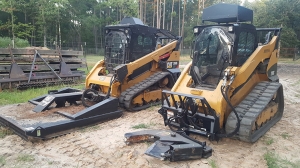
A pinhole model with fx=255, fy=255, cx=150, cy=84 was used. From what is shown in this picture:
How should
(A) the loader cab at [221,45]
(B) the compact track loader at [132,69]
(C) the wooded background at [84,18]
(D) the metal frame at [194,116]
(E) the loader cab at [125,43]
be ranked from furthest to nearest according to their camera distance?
(C) the wooded background at [84,18] → (E) the loader cab at [125,43] → (B) the compact track loader at [132,69] → (A) the loader cab at [221,45] → (D) the metal frame at [194,116]

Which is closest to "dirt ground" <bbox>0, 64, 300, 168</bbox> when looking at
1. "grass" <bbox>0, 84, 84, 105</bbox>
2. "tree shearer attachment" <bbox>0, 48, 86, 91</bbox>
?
"grass" <bbox>0, 84, 84, 105</bbox>

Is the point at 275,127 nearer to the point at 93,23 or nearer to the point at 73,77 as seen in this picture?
the point at 73,77

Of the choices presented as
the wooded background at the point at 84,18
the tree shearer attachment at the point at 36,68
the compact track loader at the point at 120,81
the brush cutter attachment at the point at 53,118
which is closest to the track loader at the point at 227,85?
the brush cutter attachment at the point at 53,118

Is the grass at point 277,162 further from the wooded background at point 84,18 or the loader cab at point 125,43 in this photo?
the wooded background at point 84,18

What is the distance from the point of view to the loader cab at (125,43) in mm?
7543

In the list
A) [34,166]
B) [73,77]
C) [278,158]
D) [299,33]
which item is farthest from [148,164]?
[299,33]

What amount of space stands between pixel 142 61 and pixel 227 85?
332cm

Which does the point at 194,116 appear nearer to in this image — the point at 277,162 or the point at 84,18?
the point at 277,162

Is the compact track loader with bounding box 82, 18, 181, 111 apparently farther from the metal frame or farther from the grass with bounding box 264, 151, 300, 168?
the grass with bounding box 264, 151, 300, 168

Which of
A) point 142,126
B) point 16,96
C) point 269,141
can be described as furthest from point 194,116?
point 16,96

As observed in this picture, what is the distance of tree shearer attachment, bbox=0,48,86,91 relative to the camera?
10.1 meters

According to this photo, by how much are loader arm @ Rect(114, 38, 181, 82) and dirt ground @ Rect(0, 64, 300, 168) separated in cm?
158

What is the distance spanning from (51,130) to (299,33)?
36.6 meters

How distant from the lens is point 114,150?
14.9ft
